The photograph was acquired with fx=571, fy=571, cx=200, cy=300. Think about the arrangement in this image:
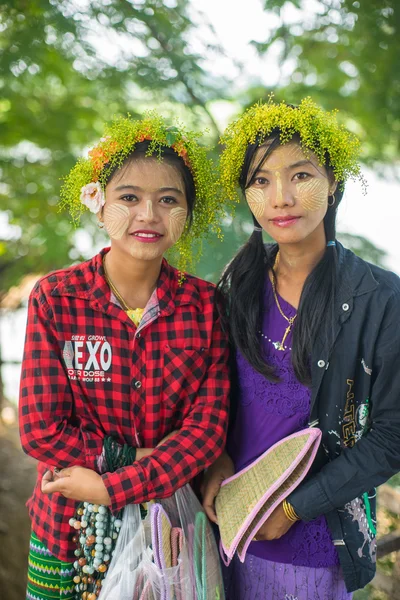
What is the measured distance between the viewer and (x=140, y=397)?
1.82 meters

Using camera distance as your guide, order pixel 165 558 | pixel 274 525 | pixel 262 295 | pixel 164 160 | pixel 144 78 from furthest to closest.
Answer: pixel 144 78 → pixel 262 295 → pixel 164 160 → pixel 274 525 → pixel 165 558

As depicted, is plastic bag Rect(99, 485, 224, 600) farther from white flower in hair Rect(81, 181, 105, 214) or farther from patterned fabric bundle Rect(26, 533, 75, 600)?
white flower in hair Rect(81, 181, 105, 214)

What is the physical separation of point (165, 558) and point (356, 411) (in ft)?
2.41

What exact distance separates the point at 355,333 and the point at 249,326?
35 centimetres

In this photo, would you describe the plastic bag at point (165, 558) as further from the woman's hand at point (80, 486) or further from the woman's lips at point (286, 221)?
the woman's lips at point (286, 221)

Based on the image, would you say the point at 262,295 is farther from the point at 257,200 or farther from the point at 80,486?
the point at 80,486

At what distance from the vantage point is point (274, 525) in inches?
69.2

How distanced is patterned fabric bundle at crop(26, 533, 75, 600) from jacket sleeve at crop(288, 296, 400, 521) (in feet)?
2.49

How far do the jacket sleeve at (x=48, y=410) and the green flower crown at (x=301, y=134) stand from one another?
84 centimetres

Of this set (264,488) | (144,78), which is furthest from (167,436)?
(144,78)

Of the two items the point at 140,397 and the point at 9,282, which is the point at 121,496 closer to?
the point at 140,397

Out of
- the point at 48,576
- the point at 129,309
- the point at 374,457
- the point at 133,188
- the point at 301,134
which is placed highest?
the point at 301,134

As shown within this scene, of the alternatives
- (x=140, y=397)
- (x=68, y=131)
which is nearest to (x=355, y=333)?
(x=140, y=397)

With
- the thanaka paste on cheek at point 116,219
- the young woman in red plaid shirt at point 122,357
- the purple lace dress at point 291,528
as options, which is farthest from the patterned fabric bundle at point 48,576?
the thanaka paste on cheek at point 116,219
